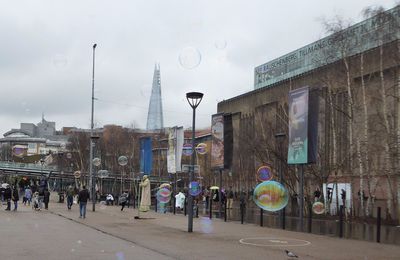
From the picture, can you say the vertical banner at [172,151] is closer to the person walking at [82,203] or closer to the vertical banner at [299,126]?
the person walking at [82,203]

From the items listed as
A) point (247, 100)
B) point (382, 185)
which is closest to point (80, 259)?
point (382, 185)

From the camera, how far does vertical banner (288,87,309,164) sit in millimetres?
23172

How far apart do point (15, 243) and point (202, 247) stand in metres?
5.52

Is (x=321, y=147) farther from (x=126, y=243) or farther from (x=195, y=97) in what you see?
(x=126, y=243)

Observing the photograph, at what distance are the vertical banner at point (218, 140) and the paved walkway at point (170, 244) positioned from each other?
9.21 m

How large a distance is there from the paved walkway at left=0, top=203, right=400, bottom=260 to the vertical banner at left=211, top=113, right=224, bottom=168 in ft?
30.2

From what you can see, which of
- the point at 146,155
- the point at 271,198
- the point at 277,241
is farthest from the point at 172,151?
the point at 277,241

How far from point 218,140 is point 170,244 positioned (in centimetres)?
1521

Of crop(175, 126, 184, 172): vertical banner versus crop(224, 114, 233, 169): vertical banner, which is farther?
crop(175, 126, 184, 172): vertical banner

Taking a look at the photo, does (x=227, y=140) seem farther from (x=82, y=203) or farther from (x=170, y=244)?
(x=170, y=244)

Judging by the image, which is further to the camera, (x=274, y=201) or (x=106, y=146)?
(x=106, y=146)

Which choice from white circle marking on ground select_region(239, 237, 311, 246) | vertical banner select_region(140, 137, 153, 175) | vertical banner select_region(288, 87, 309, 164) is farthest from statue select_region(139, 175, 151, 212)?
white circle marking on ground select_region(239, 237, 311, 246)

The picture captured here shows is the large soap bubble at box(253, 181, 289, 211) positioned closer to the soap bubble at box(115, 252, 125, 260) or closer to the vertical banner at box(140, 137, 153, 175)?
the soap bubble at box(115, 252, 125, 260)

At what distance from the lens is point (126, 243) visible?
16.8 meters
